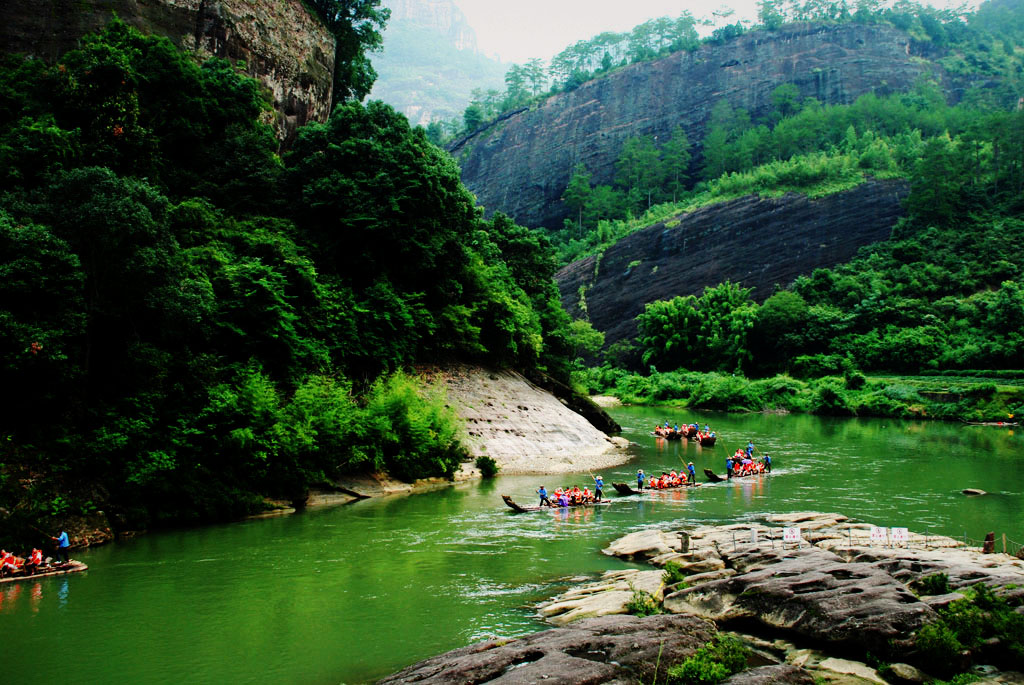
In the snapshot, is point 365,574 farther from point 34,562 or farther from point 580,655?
point 580,655

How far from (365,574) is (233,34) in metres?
32.8

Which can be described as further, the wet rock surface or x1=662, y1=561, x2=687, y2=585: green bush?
x1=662, y1=561, x2=687, y2=585: green bush

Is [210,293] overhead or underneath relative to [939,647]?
overhead

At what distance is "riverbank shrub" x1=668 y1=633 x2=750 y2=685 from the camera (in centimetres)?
988

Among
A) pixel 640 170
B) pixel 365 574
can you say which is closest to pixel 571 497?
pixel 365 574

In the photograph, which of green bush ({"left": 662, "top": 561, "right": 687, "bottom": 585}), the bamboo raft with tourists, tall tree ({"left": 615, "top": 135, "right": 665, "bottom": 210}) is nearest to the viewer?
green bush ({"left": 662, "top": 561, "right": 687, "bottom": 585})

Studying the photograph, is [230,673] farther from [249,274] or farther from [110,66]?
[110,66]

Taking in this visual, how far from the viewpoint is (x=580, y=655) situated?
10469mm

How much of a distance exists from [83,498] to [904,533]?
2125 cm

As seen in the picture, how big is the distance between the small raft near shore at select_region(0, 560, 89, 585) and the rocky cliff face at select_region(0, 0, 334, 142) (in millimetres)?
26077

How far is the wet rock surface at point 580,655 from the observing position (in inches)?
383

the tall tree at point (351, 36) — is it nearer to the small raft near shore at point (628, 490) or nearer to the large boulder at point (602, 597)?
the small raft near shore at point (628, 490)

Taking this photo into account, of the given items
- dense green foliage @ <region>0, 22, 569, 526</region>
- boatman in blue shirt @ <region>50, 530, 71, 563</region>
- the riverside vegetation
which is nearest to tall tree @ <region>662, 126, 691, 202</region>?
the riverside vegetation

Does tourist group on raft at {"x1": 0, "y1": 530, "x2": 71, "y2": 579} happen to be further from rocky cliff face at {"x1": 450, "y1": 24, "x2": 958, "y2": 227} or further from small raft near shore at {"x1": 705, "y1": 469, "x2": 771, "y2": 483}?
rocky cliff face at {"x1": 450, "y1": 24, "x2": 958, "y2": 227}
